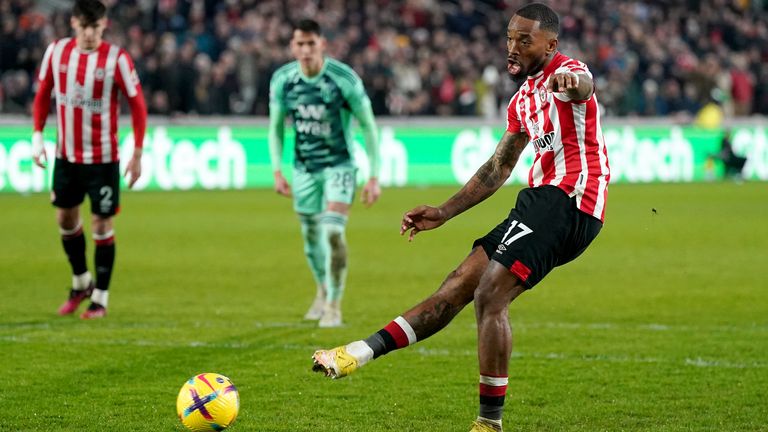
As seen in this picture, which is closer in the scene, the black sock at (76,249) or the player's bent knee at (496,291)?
the player's bent knee at (496,291)

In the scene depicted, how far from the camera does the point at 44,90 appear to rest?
9977 mm

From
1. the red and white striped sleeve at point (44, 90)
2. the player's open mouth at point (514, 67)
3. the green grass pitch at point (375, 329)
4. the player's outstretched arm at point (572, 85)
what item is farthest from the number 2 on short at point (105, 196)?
the player's outstretched arm at point (572, 85)

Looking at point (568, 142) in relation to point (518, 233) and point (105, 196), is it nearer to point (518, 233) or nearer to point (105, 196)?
point (518, 233)

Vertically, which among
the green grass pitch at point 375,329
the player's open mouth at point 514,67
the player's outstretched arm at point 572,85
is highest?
the player's open mouth at point 514,67

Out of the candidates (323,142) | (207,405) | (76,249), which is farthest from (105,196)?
(207,405)

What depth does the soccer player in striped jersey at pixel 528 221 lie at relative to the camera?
18.7 feet

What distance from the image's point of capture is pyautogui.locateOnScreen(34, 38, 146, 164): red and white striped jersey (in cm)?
984

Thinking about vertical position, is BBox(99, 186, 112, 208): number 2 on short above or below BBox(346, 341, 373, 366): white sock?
above

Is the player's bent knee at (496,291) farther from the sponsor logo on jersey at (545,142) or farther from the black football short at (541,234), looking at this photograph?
the sponsor logo on jersey at (545,142)

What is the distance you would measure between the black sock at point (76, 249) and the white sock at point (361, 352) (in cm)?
510

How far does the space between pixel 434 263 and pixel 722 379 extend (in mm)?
7160

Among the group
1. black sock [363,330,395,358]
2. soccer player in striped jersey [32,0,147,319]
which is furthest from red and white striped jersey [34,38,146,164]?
black sock [363,330,395,358]

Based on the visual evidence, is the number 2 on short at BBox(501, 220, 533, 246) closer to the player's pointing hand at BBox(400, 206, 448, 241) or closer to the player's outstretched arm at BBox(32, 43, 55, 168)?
the player's pointing hand at BBox(400, 206, 448, 241)

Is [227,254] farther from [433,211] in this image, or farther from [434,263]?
[433,211]
